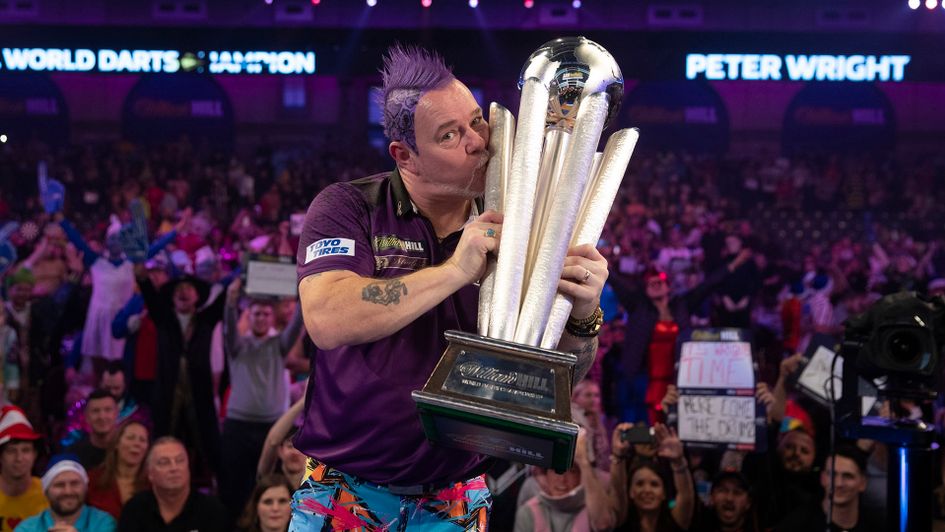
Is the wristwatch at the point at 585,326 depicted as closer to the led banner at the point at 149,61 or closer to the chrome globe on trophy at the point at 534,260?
the chrome globe on trophy at the point at 534,260

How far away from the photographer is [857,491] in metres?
4.96

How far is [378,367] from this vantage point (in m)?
2.02

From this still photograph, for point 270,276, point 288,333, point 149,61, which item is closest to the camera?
point 270,276

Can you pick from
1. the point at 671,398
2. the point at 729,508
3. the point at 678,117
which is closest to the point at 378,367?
the point at 729,508

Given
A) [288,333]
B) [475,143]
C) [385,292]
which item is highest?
[475,143]

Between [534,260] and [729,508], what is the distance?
144 inches

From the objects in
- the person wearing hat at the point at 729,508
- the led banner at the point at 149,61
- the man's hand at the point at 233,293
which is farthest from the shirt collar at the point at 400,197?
the led banner at the point at 149,61

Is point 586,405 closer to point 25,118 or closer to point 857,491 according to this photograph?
point 857,491

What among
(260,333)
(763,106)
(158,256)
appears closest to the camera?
(260,333)

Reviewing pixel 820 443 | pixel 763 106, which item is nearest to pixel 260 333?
pixel 820 443

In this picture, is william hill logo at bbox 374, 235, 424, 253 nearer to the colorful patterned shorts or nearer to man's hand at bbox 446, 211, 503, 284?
man's hand at bbox 446, 211, 503, 284

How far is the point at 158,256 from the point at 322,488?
260 inches

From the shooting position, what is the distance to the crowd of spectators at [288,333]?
513 cm

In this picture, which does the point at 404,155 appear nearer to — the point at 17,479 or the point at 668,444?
the point at 668,444
